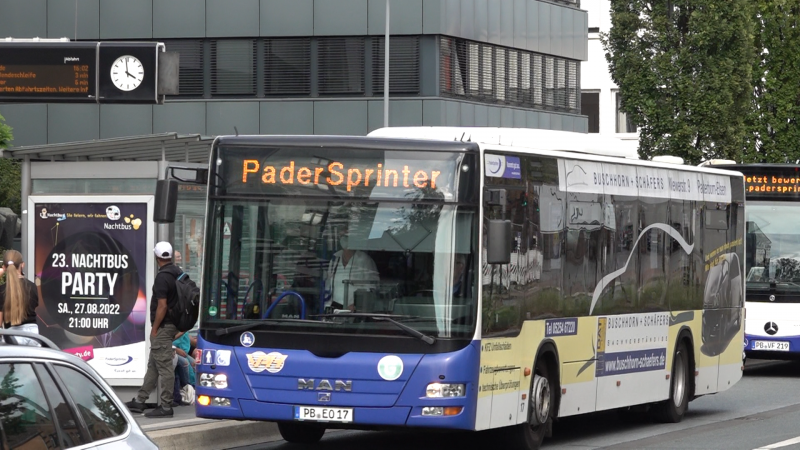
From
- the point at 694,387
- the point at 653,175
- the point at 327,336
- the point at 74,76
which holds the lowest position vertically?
the point at 694,387

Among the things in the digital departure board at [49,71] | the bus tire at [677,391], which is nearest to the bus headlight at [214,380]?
the digital departure board at [49,71]

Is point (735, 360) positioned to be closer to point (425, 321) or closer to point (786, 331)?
point (786, 331)

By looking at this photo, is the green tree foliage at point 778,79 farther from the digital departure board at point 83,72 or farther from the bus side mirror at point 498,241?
the bus side mirror at point 498,241

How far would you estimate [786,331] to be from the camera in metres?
22.1

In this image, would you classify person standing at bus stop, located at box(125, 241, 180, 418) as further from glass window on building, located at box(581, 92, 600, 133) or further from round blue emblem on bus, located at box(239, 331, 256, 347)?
glass window on building, located at box(581, 92, 600, 133)

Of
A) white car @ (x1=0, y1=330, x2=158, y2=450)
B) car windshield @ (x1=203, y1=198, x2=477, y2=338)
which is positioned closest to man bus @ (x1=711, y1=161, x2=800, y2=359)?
car windshield @ (x1=203, y1=198, x2=477, y2=338)

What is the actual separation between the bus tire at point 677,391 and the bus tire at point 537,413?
130 inches

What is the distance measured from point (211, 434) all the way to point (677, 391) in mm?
5919

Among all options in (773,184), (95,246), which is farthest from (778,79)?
(95,246)

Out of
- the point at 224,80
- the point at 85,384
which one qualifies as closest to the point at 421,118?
the point at 224,80

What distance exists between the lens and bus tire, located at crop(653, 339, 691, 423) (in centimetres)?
1593

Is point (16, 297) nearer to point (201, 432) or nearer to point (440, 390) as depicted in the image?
point (201, 432)

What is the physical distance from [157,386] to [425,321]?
13.1 feet

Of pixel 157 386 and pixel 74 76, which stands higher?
pixel 74 76
